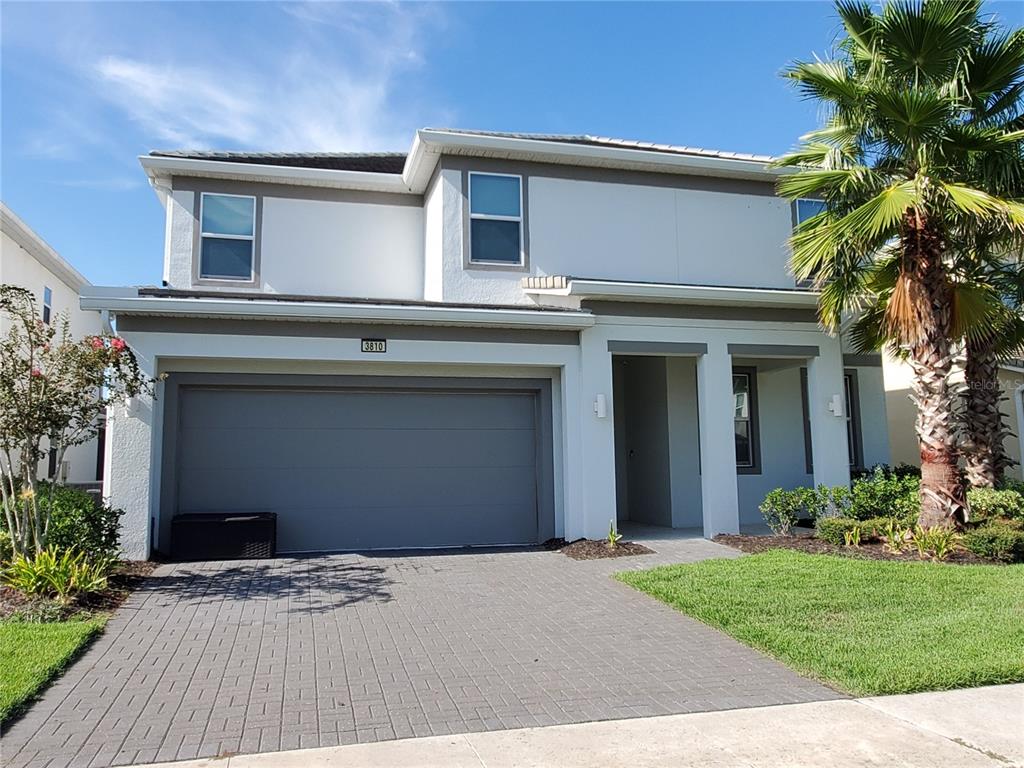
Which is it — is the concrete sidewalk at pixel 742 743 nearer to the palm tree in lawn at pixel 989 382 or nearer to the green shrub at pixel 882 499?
the green shrub at pixel 882 499

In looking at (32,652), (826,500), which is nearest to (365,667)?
(32,652)

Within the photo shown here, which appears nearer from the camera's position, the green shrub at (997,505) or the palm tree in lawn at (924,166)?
the palm tree in lawn at (924,166)

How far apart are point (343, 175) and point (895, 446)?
44.9 ft

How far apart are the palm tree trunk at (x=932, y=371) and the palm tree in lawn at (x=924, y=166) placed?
0.01m


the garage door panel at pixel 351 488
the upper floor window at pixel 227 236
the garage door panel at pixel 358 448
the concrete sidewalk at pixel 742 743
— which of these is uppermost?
the upper floor window at pixel 227 236

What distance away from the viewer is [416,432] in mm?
11883

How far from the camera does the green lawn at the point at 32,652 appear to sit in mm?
5213

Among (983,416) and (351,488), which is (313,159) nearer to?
(351,488)

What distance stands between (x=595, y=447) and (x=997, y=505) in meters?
5.79

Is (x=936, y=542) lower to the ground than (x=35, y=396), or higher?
lower

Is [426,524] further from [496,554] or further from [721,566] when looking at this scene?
[721,566]

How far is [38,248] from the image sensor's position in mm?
18234

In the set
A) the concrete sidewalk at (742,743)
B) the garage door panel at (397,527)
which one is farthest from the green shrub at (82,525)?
the concrete sidewalk at (742,743)

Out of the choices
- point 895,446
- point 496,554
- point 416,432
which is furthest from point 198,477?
point 895,446
